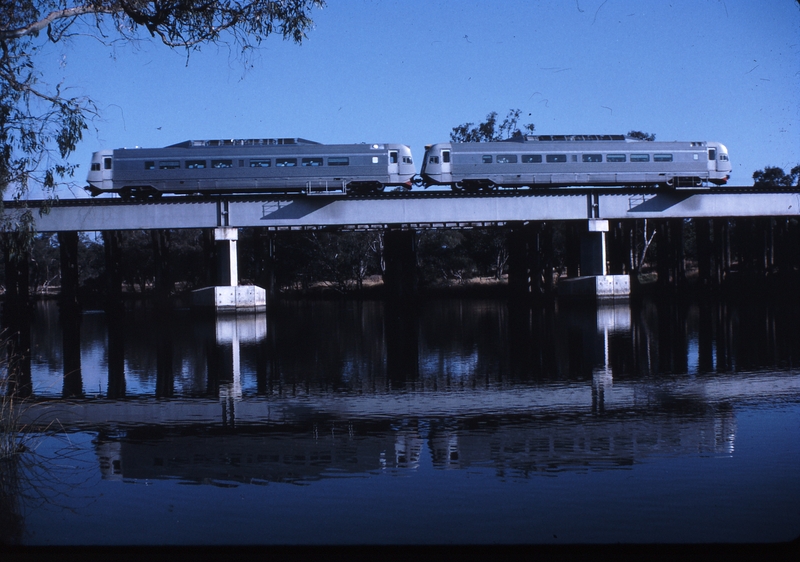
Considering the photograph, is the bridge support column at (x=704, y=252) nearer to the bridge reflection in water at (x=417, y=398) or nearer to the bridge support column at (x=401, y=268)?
the bridge support column at (x=401, y=268)

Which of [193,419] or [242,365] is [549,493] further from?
[242,365]

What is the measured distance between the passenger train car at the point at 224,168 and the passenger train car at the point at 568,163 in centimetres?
511

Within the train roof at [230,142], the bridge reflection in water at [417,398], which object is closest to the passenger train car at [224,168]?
the train roof at [230,142]

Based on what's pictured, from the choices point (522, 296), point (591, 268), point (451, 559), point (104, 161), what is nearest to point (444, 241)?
point (522, 296)

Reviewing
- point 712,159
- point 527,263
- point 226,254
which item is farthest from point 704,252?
point 226,254

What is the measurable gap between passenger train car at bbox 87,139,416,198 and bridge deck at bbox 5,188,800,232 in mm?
731

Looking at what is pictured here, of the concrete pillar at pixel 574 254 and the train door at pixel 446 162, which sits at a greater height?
the train door at pixel 446 162

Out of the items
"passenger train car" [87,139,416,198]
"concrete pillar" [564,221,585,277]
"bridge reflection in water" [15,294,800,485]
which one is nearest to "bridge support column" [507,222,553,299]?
"concrete pillar" [564,221,585,277]

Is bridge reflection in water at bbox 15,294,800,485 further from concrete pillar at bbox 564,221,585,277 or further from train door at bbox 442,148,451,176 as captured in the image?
concrete pillar at bbox 564,221,585,277

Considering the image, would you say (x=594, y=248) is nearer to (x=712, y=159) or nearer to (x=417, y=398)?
(x=712, y=159)

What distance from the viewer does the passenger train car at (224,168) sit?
121ft

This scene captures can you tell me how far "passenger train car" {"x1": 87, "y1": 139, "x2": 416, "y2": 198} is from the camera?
36750mm

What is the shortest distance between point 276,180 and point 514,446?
2995cm

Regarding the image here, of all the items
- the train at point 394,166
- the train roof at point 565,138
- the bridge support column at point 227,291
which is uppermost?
the train roof at point 565,138
